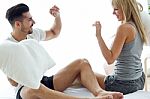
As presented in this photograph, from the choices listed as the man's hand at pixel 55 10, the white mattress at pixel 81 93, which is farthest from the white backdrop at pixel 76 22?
the white mattress at pixel 81 93

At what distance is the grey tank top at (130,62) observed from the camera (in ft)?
5.86

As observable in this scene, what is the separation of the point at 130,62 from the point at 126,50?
0.08 m

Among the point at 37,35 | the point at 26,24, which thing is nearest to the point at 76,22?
the point at 37,35

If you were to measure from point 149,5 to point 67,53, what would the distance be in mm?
908

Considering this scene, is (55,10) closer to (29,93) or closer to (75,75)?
(75,75)

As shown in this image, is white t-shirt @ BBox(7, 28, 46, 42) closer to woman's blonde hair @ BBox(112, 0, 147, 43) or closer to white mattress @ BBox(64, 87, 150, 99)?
white mattress @ BBox(64, 87, 150, 99)

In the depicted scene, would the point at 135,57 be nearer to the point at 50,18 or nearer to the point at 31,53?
the point at 31,53

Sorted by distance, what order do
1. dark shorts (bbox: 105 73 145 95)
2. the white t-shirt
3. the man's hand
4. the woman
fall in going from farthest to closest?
the man's hand
the white t-shirt
dark shorts (bbox: 105 73 145 95)
the woman

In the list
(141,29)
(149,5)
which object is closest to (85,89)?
(141,29)

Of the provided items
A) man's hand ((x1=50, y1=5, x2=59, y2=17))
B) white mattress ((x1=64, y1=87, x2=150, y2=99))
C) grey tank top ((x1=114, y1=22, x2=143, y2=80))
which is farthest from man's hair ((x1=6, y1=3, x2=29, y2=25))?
grey tank top ((x1=114, y1=22, x2=143, y2=80))

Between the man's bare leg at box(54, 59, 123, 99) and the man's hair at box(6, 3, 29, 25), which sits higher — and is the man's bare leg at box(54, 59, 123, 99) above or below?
below

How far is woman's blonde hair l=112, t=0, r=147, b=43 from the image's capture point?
174 centimetres

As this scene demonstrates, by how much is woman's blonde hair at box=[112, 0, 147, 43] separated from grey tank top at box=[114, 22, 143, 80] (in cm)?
6

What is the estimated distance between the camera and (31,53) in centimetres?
171
